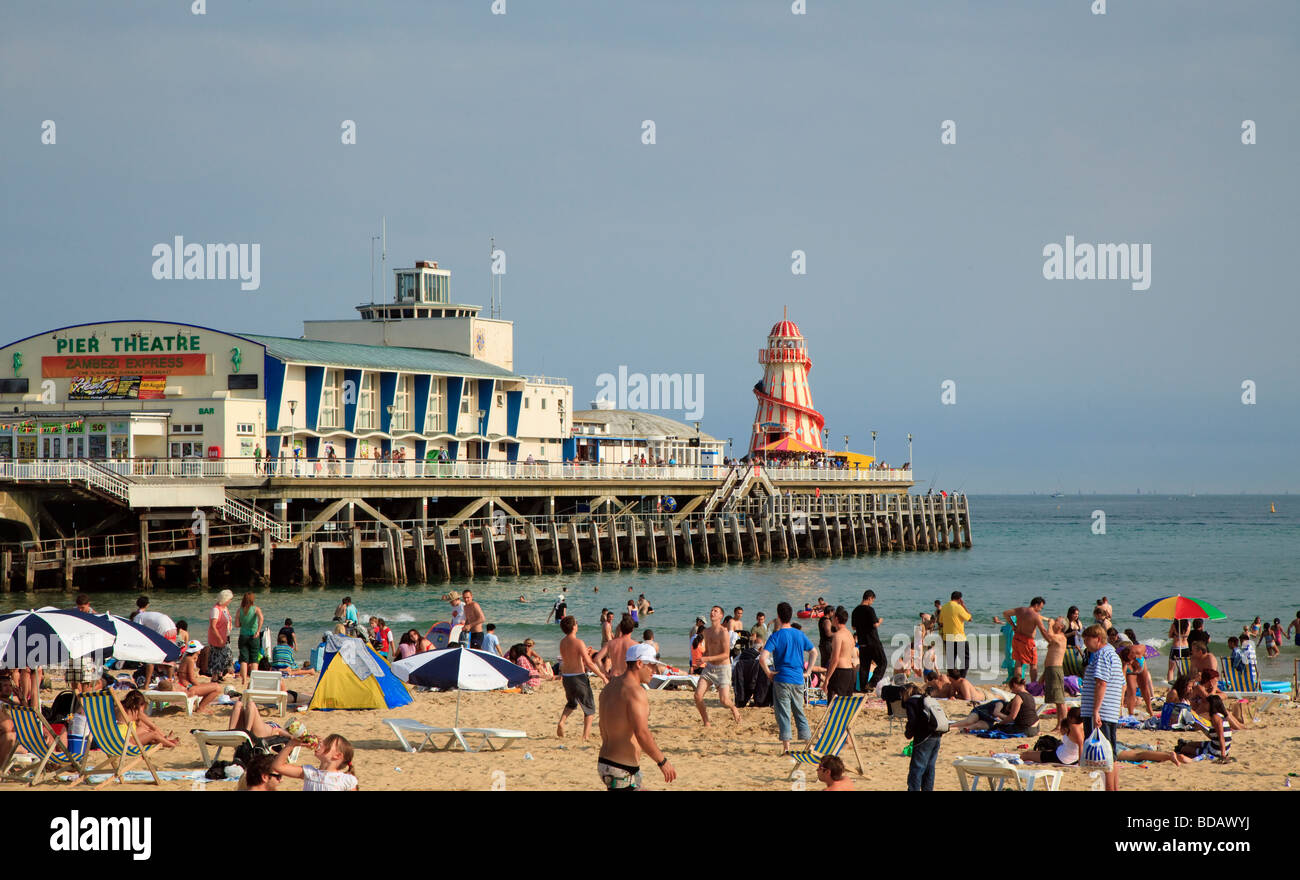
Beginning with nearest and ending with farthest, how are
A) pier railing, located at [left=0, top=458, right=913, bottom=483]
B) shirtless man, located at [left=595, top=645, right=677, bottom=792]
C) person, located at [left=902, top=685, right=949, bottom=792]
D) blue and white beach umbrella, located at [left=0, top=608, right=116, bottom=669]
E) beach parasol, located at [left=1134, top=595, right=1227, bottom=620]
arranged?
shirtless man, located at [left=595, top=645, right=677, bottom=792] < person, located at [left=902, top=685, right=949, bottom=792] < blue and white beach umbrella, located at [left=0, top=608, right=116, bottom=669] < beach parasol, located at [left=1134, top=595, right=1227, bottom=620] < pier railing, located at [left=0, top=458, right=913, bottom=483]

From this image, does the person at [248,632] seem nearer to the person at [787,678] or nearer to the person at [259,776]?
the person at [787,678]

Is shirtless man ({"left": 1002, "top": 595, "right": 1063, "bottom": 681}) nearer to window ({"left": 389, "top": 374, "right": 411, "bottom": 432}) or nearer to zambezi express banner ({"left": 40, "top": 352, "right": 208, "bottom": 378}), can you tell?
zambezi express banner ({"left": 40, "top": 352, "right": 208, "bottom": 378})

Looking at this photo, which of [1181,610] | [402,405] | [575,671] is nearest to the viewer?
[575,671]

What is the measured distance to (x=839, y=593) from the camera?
1660 inches

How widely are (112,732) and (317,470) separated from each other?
1094 inches

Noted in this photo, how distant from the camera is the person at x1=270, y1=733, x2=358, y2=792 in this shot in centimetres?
892

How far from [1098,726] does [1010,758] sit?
0.94 metres

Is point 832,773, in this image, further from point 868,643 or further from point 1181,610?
point 1181,610

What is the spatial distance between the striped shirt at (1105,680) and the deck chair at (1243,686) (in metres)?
5.49

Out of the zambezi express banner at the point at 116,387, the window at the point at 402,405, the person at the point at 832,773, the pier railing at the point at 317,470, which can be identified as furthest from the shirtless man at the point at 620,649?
the window at the point at 402,405

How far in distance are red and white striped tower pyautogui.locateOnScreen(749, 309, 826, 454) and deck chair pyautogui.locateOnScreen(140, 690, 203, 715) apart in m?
60.3

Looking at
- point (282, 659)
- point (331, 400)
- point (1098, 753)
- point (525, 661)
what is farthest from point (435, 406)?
point (1098, 753)

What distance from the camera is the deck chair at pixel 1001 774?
1036 centimetres

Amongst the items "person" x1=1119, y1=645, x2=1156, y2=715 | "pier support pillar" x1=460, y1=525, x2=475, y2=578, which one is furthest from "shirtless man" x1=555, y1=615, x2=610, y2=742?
"pier support pillar" x1=460, y1=525, x2=475, y2=578
